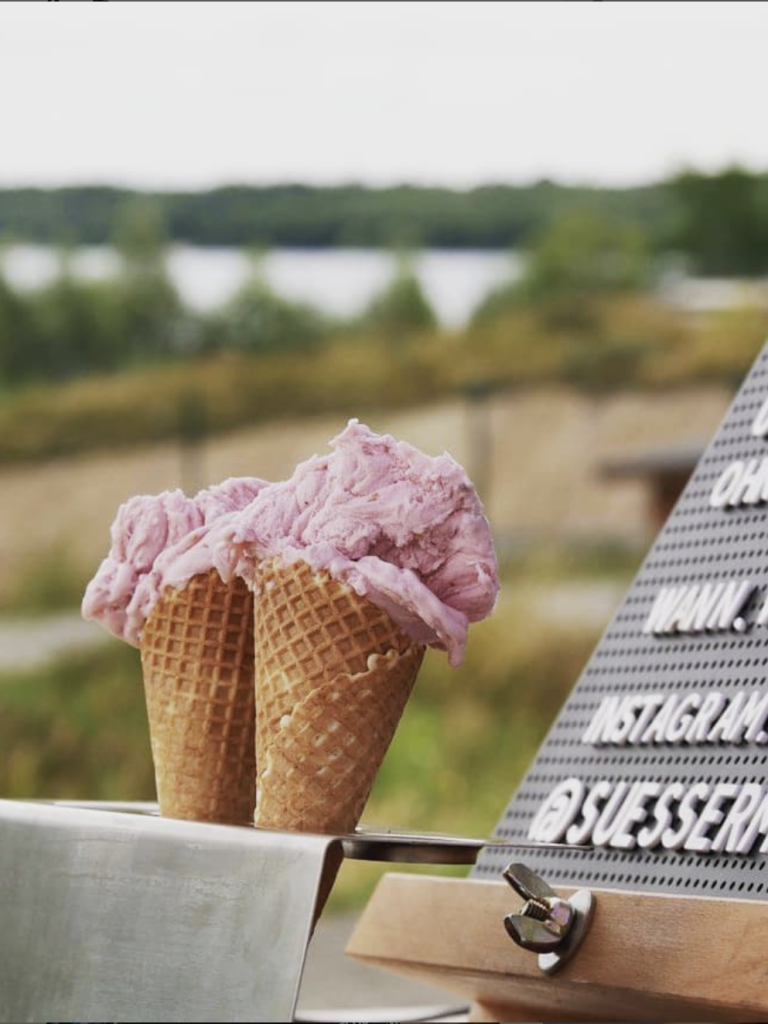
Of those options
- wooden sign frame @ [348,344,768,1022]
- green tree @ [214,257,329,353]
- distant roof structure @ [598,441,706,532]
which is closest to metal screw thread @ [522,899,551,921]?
wooden sign frame @ [348,344,768,1022]

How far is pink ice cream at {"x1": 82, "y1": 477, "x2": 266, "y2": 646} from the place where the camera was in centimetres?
148

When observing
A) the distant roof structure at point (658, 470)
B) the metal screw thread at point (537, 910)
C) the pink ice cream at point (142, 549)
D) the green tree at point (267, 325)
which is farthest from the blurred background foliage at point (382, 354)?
the pink ice cream at point (142, 549)

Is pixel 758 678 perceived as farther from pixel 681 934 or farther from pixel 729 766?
pixel 681 934

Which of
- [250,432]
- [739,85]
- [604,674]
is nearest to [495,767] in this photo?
[250,432]

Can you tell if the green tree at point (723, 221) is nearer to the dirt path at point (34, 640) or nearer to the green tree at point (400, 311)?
the green tree at point (400, 311)

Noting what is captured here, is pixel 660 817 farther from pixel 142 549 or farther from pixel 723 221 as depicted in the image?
pixel 723 221

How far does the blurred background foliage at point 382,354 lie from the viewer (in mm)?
6719

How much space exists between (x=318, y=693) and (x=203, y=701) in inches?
4.8

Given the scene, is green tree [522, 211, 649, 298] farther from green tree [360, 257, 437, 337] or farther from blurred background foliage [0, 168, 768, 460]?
green tree [360, 257, 437, 337]

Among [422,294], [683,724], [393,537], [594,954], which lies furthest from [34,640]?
[393,537]

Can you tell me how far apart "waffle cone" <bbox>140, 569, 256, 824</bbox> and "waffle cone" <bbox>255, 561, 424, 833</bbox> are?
0.20 feet

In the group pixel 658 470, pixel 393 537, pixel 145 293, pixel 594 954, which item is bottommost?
pixel 658 470

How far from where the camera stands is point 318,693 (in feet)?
4.53

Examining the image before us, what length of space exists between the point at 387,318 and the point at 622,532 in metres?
1.20
